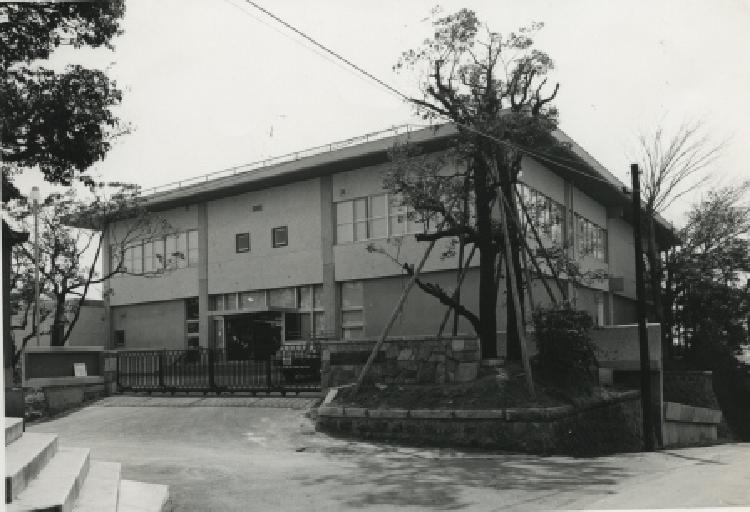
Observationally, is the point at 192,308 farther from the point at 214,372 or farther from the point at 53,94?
the point at 53,94

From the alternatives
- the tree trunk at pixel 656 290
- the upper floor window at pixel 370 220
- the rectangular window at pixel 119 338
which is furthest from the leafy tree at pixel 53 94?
the tree trunk at pixel 656 290

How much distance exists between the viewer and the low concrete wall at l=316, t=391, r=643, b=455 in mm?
13617

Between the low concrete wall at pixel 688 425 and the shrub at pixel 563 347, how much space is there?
4.53 metres

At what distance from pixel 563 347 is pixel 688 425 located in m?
Answer: 7.56

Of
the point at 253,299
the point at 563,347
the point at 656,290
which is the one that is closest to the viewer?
the point at 563,347

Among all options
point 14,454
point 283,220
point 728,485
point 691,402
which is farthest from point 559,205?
point 14,454

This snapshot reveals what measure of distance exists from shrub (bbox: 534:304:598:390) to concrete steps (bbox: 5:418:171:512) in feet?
31.6

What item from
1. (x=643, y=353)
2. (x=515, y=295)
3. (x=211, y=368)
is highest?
(x=515, y=295)

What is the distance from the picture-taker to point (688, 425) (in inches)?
827

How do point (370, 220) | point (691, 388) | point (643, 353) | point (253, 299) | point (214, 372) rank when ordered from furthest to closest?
1. point (253, 299)
2. point (370, 220)
3. point (691, 388)
4. point (214, 372)
5. point (643, 353)

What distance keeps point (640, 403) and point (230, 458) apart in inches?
436

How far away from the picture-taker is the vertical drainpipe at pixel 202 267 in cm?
2969

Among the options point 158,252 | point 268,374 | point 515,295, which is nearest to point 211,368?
point 268,374

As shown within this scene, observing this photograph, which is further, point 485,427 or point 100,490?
point 485,427
